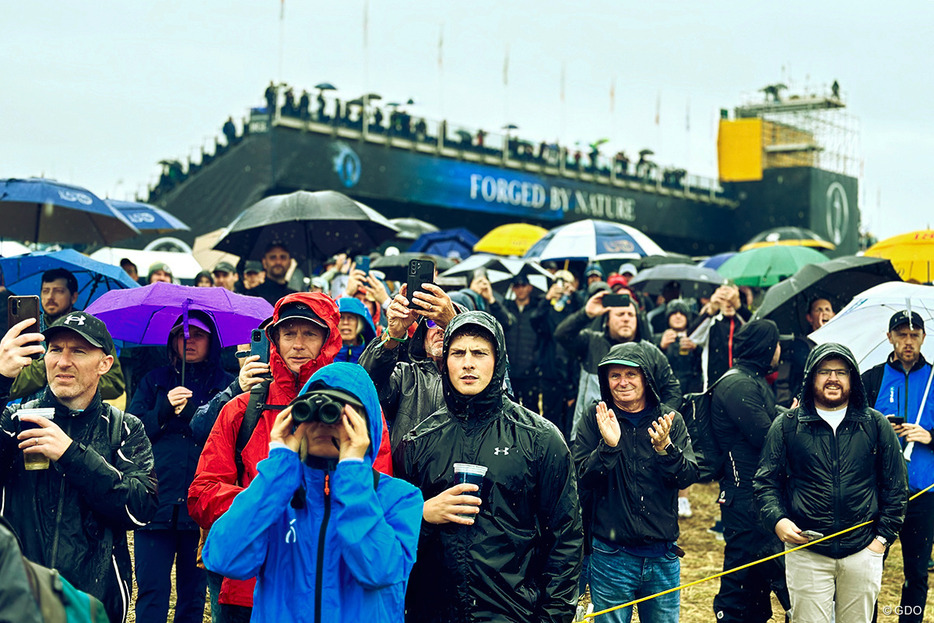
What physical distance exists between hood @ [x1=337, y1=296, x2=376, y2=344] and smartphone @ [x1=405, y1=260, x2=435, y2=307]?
1.56 metres

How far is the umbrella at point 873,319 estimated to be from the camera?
19.1ft

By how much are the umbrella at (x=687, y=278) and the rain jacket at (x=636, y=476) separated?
23.0 feet

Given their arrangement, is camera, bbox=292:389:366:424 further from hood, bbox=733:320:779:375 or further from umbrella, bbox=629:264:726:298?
umbrella, bbox=629:264:726:298

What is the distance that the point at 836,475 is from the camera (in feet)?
15.1

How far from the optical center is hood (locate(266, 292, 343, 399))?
3.70 metres

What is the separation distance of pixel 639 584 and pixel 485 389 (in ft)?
5.54

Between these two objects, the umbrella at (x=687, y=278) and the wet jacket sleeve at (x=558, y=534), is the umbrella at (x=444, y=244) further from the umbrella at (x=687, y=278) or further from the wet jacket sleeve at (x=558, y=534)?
the wet jacket sleeve at (x=558, y=534)

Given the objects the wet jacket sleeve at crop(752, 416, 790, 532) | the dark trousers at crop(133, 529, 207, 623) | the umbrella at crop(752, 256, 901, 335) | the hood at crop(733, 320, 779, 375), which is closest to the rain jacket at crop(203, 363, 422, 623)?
the dark trousers at crop(133, 529, 207, 623)

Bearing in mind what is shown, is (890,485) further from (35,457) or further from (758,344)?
(35,457)

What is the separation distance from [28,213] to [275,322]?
5.74 metres

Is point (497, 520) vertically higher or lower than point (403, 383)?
lower

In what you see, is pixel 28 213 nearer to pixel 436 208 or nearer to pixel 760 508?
pixel 760 508

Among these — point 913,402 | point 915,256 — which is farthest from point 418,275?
point 915,256

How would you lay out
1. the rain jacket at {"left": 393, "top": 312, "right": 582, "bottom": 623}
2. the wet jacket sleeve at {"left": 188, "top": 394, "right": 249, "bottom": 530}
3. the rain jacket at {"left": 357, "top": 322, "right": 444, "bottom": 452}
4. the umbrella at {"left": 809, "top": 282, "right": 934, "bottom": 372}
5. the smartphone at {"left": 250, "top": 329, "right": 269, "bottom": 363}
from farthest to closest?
the umbrella at {"left": 809, "top": 282, "right": 934, "bottom": 372}
the rain jacket at {"left": 357, "top": 322, "right": 444, "bottom": 452}
the smartphone at {"left": 250, "top": 329, "right": 269, "bottom": 363}
the wet jacket sleeve at {"left": 188, "top": 394, "right": 249, "bottom": 530}
the rain jacket at {"left": 393, "top": 312, "right": 582, "bottom": 623}
